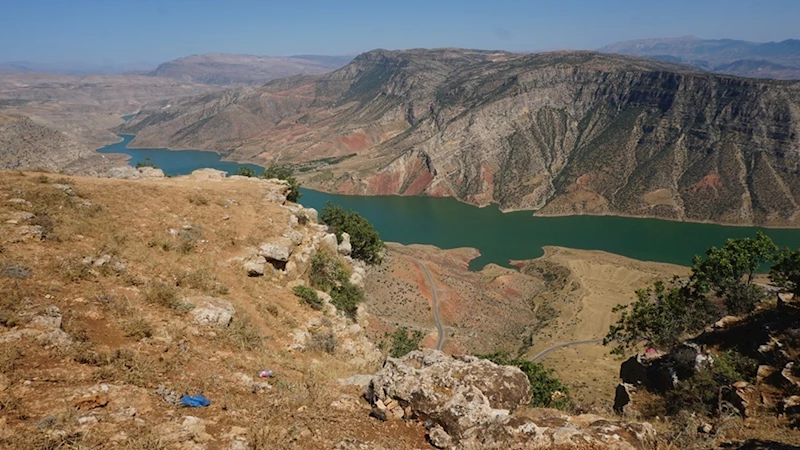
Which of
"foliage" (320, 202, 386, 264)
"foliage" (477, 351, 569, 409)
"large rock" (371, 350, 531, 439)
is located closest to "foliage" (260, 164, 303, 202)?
"foliage" (320, 202, 386, 264)

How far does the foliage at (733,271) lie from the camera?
104ft

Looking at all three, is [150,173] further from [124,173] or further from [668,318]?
[668,318]

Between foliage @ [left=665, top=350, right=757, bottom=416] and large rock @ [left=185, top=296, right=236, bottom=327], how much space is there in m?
20.9

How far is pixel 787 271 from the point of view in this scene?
31.1m

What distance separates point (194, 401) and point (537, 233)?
Answer: 123637mm

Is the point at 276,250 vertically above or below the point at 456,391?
above

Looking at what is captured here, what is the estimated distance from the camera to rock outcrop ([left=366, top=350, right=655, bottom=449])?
413 inches

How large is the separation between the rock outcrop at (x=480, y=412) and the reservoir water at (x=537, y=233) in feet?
292

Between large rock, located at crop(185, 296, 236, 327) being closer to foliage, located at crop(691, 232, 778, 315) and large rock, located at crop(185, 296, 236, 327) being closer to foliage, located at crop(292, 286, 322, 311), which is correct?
foliage, located at crop(292, 286, 322, 311)

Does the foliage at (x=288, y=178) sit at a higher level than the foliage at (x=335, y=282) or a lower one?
higher

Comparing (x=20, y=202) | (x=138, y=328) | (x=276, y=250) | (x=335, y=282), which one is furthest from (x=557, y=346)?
(x=20, y=202)

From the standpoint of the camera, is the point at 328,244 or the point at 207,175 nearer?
the point at 328,244

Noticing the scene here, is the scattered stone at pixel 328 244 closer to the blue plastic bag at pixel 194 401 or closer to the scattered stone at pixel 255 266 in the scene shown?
the scattered stone at pixel 255 266

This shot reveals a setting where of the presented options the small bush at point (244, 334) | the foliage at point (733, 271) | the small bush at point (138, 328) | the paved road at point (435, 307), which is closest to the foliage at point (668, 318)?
the foliage at point (733, 271)
